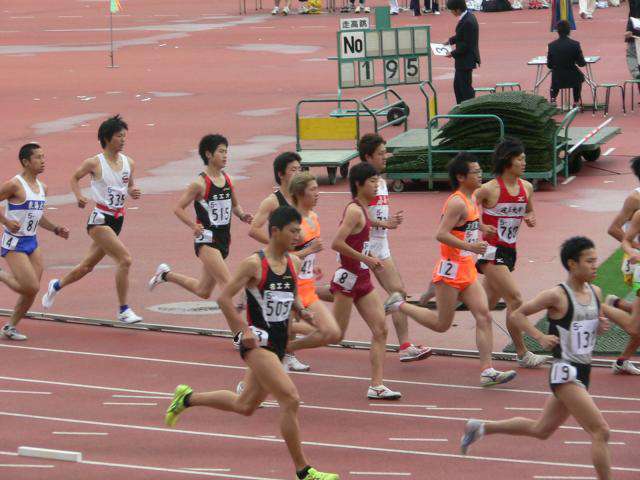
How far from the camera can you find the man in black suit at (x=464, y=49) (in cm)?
2417

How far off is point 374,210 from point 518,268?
398 centimetres

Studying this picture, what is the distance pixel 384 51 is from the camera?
83.1 feet

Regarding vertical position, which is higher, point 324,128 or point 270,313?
point 270,313

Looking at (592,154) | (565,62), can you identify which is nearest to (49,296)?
(592,154)

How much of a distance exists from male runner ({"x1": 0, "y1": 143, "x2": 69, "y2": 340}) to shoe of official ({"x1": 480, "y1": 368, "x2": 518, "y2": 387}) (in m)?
4.43

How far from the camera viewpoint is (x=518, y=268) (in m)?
15.3

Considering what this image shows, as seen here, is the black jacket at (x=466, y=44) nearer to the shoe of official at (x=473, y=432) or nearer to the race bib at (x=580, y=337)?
the shoe of official at (x=473, y=432)

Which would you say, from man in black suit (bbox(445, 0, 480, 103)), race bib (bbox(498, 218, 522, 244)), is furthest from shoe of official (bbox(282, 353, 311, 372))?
man in black suit (bbox(445, 0, 480, 103))

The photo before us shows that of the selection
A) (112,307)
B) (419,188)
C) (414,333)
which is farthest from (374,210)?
(419,188)

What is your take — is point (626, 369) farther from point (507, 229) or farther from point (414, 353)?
point (414, 353)

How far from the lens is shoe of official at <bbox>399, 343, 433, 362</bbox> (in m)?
11.9

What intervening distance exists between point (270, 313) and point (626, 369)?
3.80 m

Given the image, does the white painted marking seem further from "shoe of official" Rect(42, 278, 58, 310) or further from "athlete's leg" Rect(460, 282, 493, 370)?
"shoe of official" Rect(42, 278, 58, 310)

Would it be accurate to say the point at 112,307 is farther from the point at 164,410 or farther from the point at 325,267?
the point at 164,410
